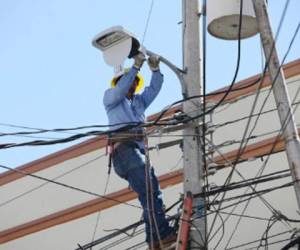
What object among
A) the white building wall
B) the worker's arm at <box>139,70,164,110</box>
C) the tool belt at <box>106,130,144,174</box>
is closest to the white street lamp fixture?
the worker's arm at <box>139,70,164,110</box>

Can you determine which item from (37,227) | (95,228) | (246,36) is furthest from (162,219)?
(37,227)

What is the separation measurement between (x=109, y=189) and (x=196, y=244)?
4948 mm

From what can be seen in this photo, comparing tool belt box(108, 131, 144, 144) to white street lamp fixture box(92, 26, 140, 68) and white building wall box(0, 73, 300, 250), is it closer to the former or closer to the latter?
white street lamp fixture box(92, 26, 140, 68)

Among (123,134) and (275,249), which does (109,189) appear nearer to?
(275,249)

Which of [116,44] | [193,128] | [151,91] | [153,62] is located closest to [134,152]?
[193,128]

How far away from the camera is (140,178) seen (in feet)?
23.6

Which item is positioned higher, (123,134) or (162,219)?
(123,134)

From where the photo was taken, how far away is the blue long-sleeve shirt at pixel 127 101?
24.0 feet

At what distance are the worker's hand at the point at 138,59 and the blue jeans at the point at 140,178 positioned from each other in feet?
2.59

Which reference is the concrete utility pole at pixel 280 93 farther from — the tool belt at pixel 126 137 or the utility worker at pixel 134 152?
the tool belt at pixel 126 137

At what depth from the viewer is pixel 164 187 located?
10.6 m

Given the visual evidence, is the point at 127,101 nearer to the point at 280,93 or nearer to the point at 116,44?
the point at 116,44

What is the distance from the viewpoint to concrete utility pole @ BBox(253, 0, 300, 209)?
623 centimetres

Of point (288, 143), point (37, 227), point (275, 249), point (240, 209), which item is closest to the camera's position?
point (288, 143)
